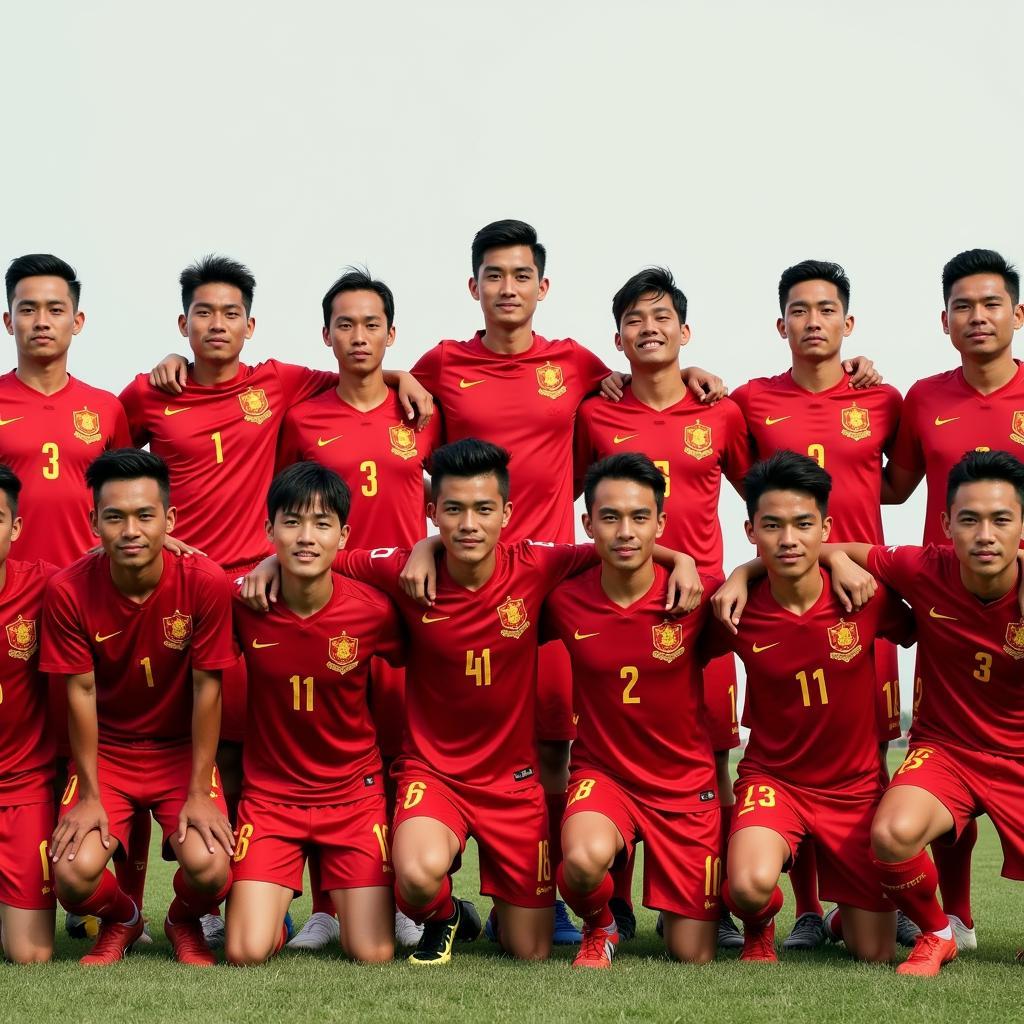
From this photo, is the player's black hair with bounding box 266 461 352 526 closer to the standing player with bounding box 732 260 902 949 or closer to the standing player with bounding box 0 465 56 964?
the standing player with bounding box 0 465 56 964

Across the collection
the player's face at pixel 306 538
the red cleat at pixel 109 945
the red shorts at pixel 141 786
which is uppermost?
the player's face at pixel 306 538

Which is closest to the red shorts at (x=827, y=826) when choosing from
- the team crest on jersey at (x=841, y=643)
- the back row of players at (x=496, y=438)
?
the back row of players at (x=496, y=438)

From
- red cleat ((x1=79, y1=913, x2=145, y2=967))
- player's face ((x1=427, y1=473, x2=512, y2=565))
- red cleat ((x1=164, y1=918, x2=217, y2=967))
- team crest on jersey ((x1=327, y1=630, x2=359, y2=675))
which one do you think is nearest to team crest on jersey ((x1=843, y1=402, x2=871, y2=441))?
player's face ((x1=427, y1=473, x2=512, y2=565))

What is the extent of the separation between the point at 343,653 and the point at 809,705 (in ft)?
6.78

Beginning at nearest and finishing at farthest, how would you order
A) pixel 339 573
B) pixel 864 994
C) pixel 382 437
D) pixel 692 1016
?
pixel 692 1016 → pixel 864 994 → pixel 339 573 → pixel 382 437

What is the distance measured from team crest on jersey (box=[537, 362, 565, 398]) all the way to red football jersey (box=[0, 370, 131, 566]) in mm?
2188

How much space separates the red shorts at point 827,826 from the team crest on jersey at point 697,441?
167 centimetres

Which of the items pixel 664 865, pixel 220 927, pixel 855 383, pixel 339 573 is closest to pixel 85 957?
pixel 220 927

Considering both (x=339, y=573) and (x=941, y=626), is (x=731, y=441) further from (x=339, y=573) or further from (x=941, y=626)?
(x=339, y=573)

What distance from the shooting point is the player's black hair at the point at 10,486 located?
5.76 m

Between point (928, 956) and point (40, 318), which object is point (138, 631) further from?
point (928, 956)

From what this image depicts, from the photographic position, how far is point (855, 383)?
22.0ft

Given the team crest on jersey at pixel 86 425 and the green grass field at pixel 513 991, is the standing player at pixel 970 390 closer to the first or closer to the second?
the green grass field at pixel 513 991

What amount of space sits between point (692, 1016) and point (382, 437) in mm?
3319
